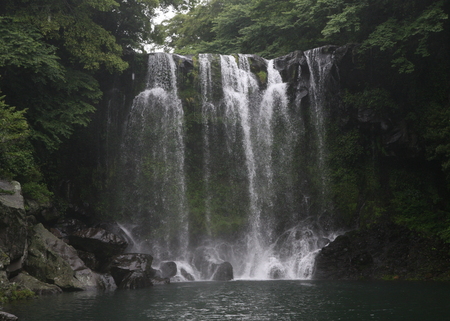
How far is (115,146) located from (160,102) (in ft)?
10.3

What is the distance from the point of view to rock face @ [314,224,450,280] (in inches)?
665

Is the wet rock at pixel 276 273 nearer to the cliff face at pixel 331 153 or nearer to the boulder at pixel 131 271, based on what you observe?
the cliff face at pixel 331 153

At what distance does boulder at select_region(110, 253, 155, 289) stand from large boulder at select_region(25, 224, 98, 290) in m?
0.76

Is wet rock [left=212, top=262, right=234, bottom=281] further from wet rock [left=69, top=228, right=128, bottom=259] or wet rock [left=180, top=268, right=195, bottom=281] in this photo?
wet rock [left=69, top=228, right=128, bottom=259]

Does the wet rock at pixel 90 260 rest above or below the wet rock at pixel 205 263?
above

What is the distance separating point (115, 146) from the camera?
22.0m

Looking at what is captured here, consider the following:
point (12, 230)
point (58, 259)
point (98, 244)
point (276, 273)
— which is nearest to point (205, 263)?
point (276, 273)

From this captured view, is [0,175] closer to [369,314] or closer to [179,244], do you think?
[179,244]

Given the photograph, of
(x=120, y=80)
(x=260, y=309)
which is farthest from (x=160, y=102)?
(x=260, y=309)

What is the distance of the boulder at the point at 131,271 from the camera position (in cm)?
1485

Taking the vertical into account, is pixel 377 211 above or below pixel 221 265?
above

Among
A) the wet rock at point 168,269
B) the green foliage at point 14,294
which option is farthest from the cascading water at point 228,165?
the green foliage at point 14,294

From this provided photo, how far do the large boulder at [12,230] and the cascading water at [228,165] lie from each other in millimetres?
7757

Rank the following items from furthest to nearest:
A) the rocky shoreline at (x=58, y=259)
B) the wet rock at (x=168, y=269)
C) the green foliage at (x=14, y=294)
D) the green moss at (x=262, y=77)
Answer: the green moss at (x=262, y=77), the wet rock at (x=168, y=269), the rocky shoreline at (x=58, y=259), the green foliage at (x=14, y=294)
